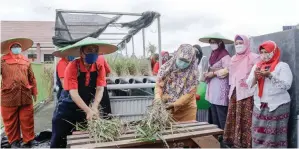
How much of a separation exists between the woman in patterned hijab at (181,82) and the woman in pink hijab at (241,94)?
780 millimetres

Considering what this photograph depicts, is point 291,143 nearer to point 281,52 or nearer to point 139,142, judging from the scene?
point 281,52

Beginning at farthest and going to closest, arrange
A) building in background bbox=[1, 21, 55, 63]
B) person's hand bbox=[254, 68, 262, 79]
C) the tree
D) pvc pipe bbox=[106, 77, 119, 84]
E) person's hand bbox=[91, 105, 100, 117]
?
building in background bbox=[1, 21, 55, 63]
the tree
pvc pipe bbox=[106, 77, 119, 84]
person's hand bbox=[254, 68, 262, 79]
person's hand bbox=[91, 105, 100, 117]

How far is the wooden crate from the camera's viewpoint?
223cm

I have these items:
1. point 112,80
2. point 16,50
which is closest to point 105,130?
point 112,80

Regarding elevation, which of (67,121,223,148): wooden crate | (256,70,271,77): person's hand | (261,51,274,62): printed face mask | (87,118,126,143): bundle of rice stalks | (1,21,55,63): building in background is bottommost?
(67,121,223,148): wooden crate

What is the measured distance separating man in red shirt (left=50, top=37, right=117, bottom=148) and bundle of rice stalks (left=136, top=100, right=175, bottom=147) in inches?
25.8

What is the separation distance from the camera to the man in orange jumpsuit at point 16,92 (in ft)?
14.8

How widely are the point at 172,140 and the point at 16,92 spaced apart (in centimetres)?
318

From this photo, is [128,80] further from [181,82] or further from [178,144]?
[178,144]

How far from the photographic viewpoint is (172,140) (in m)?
2.35

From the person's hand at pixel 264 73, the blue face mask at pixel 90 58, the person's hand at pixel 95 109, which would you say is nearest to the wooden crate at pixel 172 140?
the person's hand at pixel 95 109

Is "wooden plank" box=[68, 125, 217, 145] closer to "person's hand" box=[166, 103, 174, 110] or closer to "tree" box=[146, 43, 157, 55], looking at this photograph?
"person's hand" box=[166, 103, 174, 110]

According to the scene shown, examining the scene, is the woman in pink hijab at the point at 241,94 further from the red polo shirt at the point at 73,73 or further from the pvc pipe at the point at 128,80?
the red polo shirt at the point at 73,73

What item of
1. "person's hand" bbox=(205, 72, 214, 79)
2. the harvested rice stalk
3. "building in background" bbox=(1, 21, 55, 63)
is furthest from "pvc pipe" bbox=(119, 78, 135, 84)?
"building in background" bbox=(1, 21, 55, 63)
